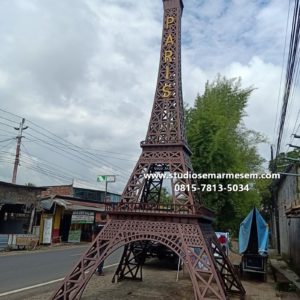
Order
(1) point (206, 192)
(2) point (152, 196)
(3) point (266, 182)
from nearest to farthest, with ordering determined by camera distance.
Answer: (2) point (152, 196) < (1) point (206, 192) < (3) point (266, 182)

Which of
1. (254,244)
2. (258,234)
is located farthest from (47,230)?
(258,234)

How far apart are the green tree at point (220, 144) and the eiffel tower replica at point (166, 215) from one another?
444 centimetres

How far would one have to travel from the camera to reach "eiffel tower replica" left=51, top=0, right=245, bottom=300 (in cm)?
982

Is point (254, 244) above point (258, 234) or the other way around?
the other way around

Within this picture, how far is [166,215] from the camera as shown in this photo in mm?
10961

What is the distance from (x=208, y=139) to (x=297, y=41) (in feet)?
39.1

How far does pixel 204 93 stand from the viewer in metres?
21.7

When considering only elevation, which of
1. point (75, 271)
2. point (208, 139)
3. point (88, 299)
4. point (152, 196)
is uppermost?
point (208, 139)

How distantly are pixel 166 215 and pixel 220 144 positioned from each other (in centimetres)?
824

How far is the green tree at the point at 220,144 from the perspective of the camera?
18469 mm

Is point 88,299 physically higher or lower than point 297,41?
lower

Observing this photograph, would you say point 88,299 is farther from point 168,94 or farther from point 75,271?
point 168,94

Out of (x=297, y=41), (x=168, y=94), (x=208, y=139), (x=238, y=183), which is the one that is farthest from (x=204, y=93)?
(x=297, y=41)

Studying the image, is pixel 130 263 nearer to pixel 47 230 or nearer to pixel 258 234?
pixel 258 234
